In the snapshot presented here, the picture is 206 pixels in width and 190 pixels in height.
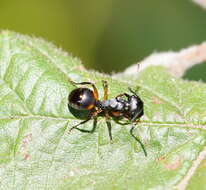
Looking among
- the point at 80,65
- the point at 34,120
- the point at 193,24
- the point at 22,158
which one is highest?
the point at 193,24

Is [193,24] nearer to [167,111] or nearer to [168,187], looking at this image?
[167,111]

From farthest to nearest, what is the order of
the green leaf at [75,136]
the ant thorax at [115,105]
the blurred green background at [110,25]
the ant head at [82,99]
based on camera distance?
the blurred green background at [110,25] → the ant thorax at [115,105] → the ant head at [82,99] → the green leaf at [75,136]

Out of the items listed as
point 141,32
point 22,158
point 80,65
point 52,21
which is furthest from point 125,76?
point 141,32

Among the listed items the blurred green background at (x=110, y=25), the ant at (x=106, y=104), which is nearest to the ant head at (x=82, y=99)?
the ant at (x=106, y=104)

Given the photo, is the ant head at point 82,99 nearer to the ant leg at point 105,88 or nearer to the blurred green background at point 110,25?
the ant leg at point 105,88

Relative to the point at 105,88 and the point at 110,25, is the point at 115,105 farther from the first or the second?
the point at 110,25

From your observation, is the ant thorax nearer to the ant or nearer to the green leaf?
the ant
